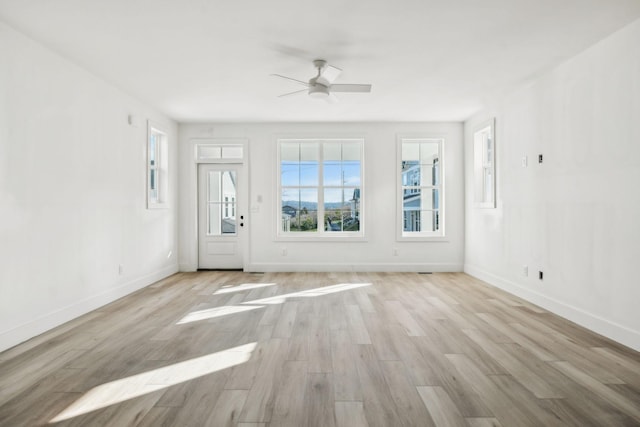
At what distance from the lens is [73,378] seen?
2.45 metres

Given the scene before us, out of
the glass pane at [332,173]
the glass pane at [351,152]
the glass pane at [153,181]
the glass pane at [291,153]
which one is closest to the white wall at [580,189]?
the glass pane at [351,152]

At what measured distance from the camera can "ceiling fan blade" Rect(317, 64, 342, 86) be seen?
388 centimetres

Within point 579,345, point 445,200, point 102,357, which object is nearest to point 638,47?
point 579,345

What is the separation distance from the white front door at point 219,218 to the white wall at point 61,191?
1518 millimetres

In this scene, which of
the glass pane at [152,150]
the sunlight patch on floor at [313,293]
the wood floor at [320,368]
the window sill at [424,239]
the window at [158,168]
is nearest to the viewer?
the wood floor at [320,368]

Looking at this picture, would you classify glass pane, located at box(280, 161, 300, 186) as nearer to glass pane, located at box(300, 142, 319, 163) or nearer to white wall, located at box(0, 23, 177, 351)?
glass pane, located at box(300, 142, 319, 163)

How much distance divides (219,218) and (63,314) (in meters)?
3.38

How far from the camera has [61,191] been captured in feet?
12.2

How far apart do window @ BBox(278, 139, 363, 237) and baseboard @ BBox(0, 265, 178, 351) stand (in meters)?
2.76

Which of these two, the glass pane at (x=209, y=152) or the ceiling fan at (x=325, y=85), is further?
the glass pane at (x=209, y=152)

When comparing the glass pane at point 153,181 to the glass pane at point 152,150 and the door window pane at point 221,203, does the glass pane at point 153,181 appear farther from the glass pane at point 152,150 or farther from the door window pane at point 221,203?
the door window pane at point 221,203

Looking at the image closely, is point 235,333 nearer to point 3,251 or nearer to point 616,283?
point 3,251

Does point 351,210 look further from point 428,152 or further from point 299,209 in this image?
point 428,152

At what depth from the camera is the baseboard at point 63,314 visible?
307 cm
